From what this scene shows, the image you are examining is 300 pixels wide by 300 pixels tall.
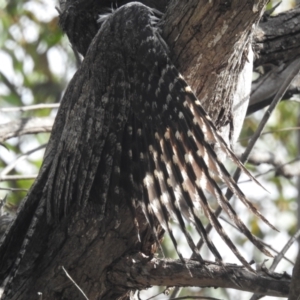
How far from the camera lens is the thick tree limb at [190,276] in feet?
8.55

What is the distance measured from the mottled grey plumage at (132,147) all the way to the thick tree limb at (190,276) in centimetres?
8

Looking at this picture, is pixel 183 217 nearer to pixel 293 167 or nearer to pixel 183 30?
→ pixel 183 30

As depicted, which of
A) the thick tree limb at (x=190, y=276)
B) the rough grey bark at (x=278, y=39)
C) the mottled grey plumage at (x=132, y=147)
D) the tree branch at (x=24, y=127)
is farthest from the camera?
the tree branch at (x=24, y=127)

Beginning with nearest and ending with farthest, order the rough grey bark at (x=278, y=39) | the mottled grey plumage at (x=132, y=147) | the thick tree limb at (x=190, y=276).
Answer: the thick tree limb at (x=190, y=276) → the mottled grey plumage at (x=132, y=147) → the rough grey bark at (x=278, y=39)

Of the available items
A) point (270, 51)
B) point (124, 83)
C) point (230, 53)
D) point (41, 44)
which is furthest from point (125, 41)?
point (41, 44)

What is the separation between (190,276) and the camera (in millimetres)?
2789

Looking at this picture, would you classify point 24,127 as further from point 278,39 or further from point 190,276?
point 190,276

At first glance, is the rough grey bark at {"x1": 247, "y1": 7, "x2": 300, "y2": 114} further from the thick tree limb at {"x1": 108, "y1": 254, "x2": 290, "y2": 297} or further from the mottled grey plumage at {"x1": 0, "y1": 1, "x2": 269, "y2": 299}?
the thick tree limb at {"x1": 108, "y1": 254, "x2": 290, "y2": 297}

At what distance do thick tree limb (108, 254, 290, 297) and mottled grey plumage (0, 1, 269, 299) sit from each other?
75 millimetres

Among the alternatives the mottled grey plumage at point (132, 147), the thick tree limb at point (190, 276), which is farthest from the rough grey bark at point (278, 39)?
the thick tree limb at point (190, 276)

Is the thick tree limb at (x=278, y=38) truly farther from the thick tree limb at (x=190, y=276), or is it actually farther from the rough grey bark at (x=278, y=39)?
the thick tree limb at (x=190, y=276)

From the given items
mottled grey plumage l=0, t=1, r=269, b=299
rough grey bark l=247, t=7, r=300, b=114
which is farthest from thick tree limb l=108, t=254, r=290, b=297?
rough grey bark l=247, t=7, r=300, b=114

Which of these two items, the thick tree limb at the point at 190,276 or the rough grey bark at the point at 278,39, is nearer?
the thick tree limb at the point at 190,276

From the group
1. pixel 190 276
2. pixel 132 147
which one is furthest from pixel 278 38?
pixel 190 276
